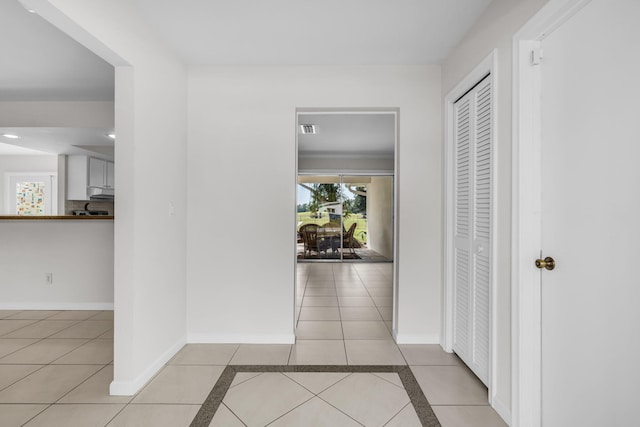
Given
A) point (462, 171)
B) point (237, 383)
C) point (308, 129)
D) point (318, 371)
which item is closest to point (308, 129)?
point (308, 129)

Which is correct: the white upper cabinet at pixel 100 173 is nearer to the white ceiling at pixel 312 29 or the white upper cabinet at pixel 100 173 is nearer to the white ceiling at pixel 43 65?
the white ceiling at pixel 43 65

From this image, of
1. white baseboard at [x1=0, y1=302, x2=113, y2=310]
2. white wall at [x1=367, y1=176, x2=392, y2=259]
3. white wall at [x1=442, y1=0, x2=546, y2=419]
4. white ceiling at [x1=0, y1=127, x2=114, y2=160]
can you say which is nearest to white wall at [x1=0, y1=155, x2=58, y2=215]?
white ceiling at [x1=0, y1=127, x2=114, y2=160]

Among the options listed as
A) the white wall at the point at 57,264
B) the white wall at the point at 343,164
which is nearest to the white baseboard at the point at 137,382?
the white wall at the point at 57,264

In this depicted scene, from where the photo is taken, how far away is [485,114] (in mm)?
1993

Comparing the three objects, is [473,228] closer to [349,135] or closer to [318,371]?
[318,371]

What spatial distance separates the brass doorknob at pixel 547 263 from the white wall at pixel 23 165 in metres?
9.28

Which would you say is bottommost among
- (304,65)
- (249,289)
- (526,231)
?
(249,289)

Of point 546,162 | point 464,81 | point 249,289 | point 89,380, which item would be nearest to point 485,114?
point 464,81

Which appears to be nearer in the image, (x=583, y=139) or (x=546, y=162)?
(x=583, y=139)

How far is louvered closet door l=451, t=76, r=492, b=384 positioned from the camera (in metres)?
1.99

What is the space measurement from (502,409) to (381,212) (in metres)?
5.92

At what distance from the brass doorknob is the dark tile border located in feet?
3.39

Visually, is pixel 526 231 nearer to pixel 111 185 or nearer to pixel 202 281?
pixel 202 281

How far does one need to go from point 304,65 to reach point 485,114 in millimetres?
1568
